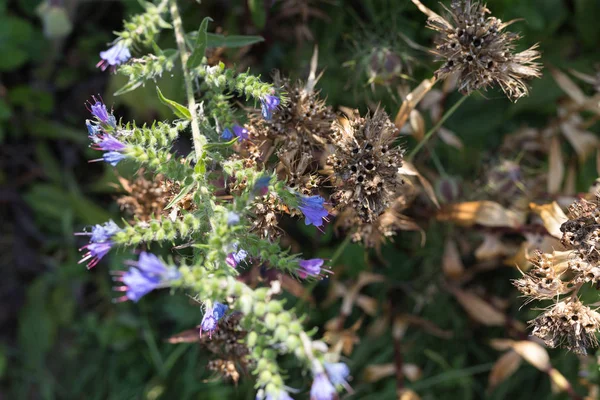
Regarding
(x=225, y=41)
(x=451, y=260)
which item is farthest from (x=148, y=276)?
(x=451, y=260)

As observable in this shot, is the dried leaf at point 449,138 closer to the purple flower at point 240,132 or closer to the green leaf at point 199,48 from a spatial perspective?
the purple flower at point 240,132

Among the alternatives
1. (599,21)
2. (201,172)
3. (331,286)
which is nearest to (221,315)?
(201,172)

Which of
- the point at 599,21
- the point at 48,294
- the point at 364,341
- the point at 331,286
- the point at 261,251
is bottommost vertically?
the point at 48,294

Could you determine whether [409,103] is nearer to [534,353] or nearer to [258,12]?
[258,12]

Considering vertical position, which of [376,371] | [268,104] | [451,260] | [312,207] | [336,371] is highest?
[268,104]

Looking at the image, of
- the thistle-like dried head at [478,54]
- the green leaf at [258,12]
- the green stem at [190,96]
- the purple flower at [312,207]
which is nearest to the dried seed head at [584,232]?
the thistle-like dried head at [478,54]

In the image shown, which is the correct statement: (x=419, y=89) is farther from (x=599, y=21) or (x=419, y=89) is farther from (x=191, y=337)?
(x=599, y=21)

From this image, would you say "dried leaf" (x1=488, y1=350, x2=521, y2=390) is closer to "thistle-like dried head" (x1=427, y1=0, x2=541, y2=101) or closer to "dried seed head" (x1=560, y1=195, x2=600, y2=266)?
"dried seed head" (x1=560, y1=195, x2=600, y2=266)
